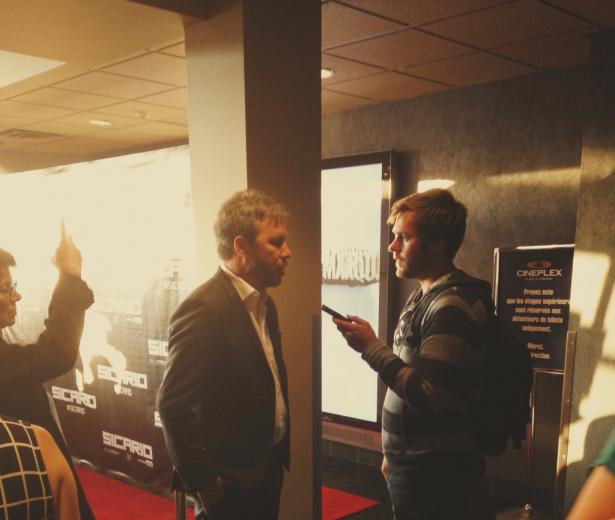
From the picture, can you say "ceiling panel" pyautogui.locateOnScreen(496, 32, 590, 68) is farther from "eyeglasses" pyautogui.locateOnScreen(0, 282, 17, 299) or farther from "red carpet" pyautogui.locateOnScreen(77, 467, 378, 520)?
"red carpet" pyautogui.locateOnScreen(77, 467, 378, 520)

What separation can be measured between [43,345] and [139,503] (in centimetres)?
222

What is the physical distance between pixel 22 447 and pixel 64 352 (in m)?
0.97

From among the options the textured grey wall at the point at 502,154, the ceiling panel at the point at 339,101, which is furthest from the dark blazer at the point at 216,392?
the ceiling panel at the point at 339,101

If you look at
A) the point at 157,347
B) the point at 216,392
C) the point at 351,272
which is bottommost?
the point at 157,347

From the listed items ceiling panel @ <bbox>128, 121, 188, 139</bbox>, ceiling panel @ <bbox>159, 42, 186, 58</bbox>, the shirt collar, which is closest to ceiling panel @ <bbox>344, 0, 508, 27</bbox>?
ceiling panel @ <bbox>159, 42, 186, 58</bbox>

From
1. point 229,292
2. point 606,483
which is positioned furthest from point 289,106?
point 606,483

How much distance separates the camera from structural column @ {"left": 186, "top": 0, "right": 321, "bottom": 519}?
90.7 inches

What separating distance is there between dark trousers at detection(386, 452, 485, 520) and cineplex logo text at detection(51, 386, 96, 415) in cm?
234

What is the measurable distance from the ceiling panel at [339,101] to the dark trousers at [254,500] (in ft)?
9.49

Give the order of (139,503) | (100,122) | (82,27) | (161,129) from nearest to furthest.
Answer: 1. (82,27)
2. (139,503)
3. (100,122)
4. (161,129)

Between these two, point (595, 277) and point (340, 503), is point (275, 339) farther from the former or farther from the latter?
point (340, 503)

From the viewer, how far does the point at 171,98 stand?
434cm

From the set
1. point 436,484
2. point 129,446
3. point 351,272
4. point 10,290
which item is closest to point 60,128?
point 351,272

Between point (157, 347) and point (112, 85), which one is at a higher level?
point (112, 85)
